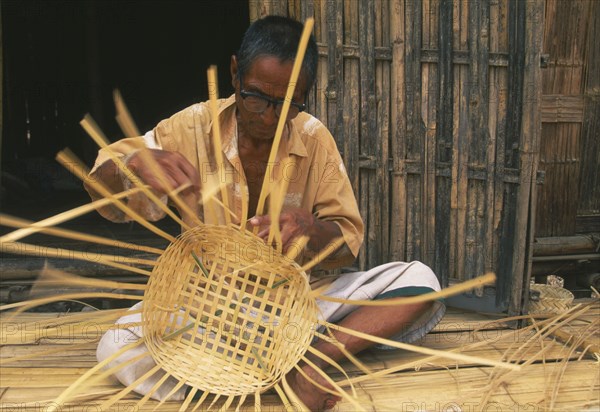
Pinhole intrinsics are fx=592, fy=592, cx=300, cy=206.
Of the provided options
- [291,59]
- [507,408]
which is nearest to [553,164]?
[507,408]

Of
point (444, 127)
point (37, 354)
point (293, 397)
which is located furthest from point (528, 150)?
point (37, 354)

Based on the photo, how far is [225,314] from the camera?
1440mm

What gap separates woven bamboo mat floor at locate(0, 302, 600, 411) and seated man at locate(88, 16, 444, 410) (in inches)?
4.1

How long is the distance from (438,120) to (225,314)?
1.17 meters

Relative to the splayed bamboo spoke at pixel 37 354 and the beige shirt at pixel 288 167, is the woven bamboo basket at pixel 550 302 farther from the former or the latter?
the splayed bamboo spoke at pixel 37 354

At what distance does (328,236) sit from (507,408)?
1.98 feet

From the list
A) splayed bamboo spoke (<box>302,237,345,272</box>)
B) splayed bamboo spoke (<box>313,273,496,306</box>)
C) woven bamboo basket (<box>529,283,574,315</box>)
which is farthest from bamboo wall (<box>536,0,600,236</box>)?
splayed bamboo spoke (<box>313,273,496,306</box>)

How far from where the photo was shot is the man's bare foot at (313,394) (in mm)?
1397

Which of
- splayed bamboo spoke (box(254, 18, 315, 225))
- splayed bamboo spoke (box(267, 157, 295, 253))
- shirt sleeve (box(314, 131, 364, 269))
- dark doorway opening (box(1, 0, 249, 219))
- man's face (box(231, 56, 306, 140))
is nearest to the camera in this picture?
splayed bamboo spoke (box(254, 18, 315, 225))

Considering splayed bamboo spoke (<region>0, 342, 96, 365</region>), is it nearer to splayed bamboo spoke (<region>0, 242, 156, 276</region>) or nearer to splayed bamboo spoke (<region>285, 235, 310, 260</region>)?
splayed bamboo spoke (<region>0, 242, 156, 276</region>)

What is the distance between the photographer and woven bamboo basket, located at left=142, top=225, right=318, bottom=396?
1339 millimetres

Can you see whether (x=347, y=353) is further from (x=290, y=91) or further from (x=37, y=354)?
(x=37, y=354)

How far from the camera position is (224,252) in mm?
1431

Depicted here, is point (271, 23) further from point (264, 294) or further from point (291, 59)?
point (264, 294)
